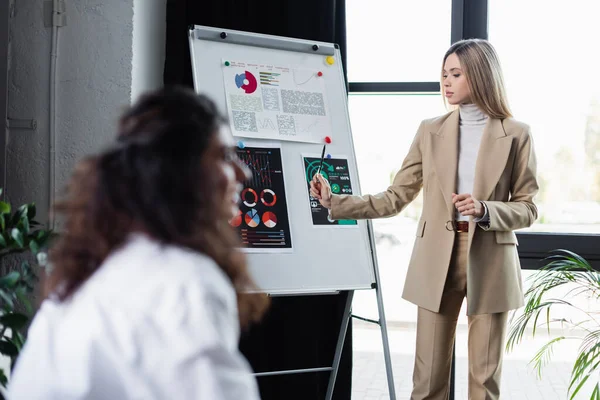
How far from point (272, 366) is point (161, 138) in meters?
2.28

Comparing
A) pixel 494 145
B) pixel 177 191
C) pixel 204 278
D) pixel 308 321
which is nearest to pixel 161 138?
pixel 177 191

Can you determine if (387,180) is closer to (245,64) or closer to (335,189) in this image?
(335,189)

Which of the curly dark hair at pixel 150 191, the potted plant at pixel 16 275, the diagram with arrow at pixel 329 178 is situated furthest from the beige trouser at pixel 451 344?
the curly dark hair at pixel 150 191

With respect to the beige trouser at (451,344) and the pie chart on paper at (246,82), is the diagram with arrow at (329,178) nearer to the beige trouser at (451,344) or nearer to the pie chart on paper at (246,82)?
the pie chart on paper at (246,82)

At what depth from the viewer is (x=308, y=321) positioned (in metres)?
3.01

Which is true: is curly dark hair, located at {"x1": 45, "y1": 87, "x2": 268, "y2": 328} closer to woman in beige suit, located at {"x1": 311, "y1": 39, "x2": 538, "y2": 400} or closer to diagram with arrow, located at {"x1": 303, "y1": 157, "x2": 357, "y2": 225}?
woman in beige suit, located at {"x1": 311, "y1": 39, "x2": 538, "y2": 400}

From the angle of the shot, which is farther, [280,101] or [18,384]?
[280,101]


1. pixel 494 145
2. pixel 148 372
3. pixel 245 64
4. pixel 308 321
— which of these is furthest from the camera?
pixel 308 321

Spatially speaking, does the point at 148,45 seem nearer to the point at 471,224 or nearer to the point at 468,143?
the point at 468,143

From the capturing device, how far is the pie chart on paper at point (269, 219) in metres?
2.57

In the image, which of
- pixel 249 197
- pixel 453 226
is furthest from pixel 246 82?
pixel 453 226

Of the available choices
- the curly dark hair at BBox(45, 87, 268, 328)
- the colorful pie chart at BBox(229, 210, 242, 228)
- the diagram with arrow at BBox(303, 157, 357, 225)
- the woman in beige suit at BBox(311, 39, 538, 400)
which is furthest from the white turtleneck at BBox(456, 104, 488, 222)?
the curly dark hair at BBox(45, 87, 268, 328)

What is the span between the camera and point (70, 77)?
2.65m

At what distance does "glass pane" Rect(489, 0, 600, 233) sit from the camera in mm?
3021
